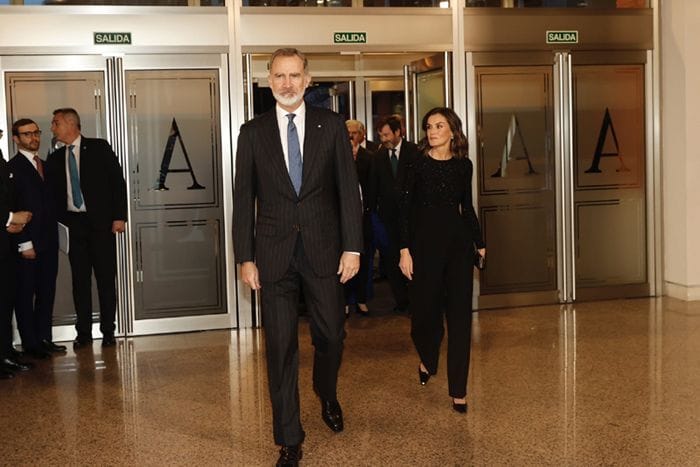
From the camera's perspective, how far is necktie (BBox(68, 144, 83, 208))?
8.20 metres

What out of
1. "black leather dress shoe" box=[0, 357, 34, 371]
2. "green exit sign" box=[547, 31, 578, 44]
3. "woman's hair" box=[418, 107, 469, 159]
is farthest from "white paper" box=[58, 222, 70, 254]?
"green exit sign" box=[547, 31, 578, 44]

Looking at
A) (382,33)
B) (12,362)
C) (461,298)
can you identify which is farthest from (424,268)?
(382,33)

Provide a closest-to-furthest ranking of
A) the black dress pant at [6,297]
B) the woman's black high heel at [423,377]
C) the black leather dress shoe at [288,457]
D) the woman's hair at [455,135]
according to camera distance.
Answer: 1. the black leather dress shoe at [288,457]
2. the woman's hair at [455,135]
3. the woman's black high heel at [423,377]
4. the black dress pant at [6,297]

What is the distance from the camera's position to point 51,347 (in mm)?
8055

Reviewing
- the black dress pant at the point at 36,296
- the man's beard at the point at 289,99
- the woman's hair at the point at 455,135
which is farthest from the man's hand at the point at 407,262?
the black dress pant at the point at 36,296

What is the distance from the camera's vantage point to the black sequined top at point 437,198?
19.0 feet

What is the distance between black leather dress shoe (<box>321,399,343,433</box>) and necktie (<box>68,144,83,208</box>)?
3649 millimetres

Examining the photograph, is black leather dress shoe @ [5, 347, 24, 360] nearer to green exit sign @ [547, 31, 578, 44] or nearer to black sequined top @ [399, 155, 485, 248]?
black sequined top @ [399, 155, 485, 248]

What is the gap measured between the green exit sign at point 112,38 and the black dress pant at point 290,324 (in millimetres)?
4381

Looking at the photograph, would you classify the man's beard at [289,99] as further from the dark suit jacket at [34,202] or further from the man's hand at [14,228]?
the dark suit jacket at [34,202]

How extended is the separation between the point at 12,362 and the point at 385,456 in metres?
3.61

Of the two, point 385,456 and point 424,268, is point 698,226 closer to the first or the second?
point 424,268

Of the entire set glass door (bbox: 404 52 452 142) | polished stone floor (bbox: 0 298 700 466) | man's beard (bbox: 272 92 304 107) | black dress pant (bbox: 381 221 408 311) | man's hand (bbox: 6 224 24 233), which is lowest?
polished stone floor (bbox: 0 298 700 466)

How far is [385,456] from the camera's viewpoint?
195 inches
